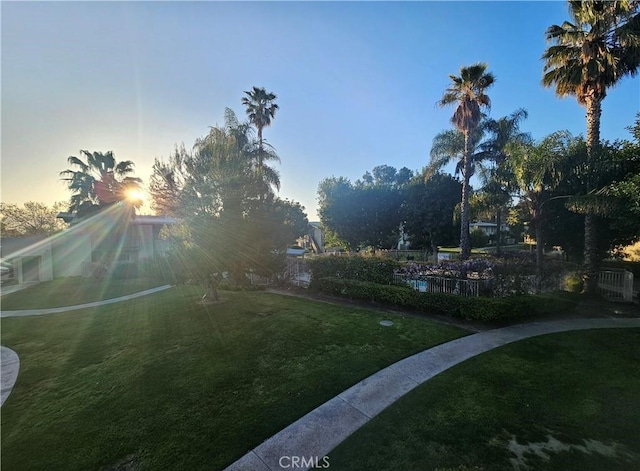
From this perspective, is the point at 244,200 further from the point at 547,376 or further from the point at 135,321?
the point at 547,376

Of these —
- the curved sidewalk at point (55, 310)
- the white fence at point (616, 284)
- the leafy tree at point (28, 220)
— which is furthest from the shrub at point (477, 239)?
the leafy tree at point (28, 220)

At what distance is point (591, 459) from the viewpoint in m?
Answer: 3.29

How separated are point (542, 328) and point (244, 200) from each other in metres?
10.9

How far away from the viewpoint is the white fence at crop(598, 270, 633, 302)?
35.1 ft

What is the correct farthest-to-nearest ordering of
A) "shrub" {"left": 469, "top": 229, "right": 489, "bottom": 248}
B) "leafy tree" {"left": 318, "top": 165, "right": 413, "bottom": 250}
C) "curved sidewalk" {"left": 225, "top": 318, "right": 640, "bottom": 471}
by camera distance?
"shrub" {"left": 469, "top": 229, "right": 489, "bottom": 248}
"leafy tree" {"left": 318, "top": 165, "right": 413, "bottom": 250}
"curved sidewalk" {"left": 225, "top": 318, "right": 640, "bottom": 471}

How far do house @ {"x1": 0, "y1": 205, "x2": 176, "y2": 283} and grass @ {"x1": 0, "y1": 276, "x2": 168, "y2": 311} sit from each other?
62.2 inches

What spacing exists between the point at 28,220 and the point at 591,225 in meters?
64.4

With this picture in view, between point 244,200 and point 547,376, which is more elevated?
point 244,200

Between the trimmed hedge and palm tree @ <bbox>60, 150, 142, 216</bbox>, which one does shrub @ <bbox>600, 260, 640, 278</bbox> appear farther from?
palm tree @ <bbox>60, 150, 142, 216</bbox>

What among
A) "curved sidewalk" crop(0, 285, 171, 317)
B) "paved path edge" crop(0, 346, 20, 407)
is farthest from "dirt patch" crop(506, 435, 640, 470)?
"curved sidewalk" crop(0, 285, 171, 317)

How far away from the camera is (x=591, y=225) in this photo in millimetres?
11305

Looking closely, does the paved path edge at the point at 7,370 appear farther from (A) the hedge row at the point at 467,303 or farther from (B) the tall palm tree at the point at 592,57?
(B) the tall palm tree at the point at 592,57

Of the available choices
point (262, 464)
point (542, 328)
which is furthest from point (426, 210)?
point (262, 464)

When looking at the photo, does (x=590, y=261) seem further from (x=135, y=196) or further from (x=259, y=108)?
(x=135, y=196)
